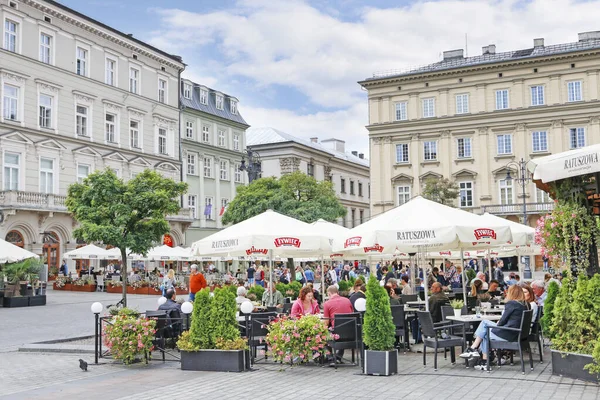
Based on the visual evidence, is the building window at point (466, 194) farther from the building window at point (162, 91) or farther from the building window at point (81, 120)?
the building window at point (81, 120)

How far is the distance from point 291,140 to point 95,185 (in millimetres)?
49292

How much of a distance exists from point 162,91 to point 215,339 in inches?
1657

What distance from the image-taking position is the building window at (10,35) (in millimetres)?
37219

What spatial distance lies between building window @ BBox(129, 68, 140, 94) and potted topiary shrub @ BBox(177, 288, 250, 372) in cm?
3854

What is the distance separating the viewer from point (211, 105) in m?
59.5

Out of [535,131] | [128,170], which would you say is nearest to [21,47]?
[128,170]

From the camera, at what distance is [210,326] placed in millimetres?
11242

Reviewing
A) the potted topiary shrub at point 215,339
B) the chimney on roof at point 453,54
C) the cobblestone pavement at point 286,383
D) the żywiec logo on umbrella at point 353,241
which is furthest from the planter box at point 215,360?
the chimney on roof at point 453,54

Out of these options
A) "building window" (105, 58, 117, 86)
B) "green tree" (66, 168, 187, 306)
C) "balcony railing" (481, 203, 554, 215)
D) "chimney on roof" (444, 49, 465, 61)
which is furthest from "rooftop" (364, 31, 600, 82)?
"green tree" (66, 168, 187, 306)

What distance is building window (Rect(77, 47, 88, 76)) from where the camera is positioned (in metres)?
42.8

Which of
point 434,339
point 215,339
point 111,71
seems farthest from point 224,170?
point 434,339

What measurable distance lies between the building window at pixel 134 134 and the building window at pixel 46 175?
782 centimetres

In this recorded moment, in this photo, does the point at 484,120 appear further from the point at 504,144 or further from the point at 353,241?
the point at 353,241

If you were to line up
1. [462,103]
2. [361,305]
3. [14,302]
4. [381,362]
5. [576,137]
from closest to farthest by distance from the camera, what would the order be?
1. [381,362]
2. [361,305]
3. [14,302]
4. [576,137]
5. [462,103]
